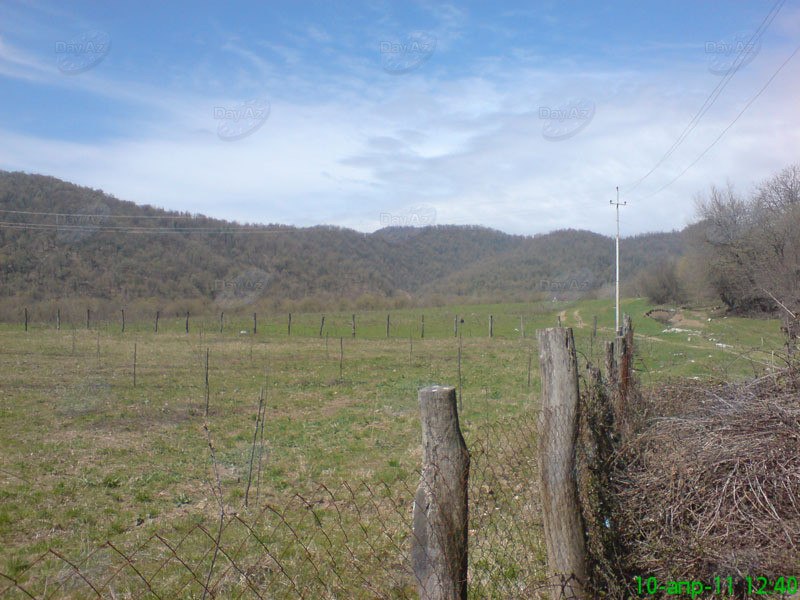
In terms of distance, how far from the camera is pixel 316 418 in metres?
10.8

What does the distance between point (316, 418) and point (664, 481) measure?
8.48 meters

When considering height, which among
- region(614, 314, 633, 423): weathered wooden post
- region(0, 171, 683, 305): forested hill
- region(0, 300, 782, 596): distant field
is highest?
region(0, 171, 683, 305): forested hill

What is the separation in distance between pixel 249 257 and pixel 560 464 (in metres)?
91.8

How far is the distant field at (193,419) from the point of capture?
18.7ft

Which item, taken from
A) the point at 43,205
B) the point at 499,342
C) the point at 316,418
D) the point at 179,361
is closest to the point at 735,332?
the point at 499,342

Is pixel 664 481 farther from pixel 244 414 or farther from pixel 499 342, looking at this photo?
pixel 499 342

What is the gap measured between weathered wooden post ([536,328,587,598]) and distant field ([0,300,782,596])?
163cm


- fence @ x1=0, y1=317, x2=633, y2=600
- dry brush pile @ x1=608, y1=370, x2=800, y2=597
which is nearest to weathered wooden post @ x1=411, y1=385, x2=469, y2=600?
fence @ x1=0, y1=317, x2=633, y2=600

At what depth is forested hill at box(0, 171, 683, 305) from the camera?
2490 inches

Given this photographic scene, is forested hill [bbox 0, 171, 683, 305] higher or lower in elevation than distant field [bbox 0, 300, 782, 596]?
higher

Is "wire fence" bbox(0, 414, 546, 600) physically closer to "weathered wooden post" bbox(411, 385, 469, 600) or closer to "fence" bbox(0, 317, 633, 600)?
"fence" bbox(0, 317, 633, 600)

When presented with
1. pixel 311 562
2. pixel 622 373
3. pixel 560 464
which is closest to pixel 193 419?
pixel 311 562

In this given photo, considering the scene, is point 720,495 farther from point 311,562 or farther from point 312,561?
point 311,562

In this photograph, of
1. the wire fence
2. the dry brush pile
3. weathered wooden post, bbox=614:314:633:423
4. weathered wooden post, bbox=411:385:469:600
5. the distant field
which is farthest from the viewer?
the distant field
